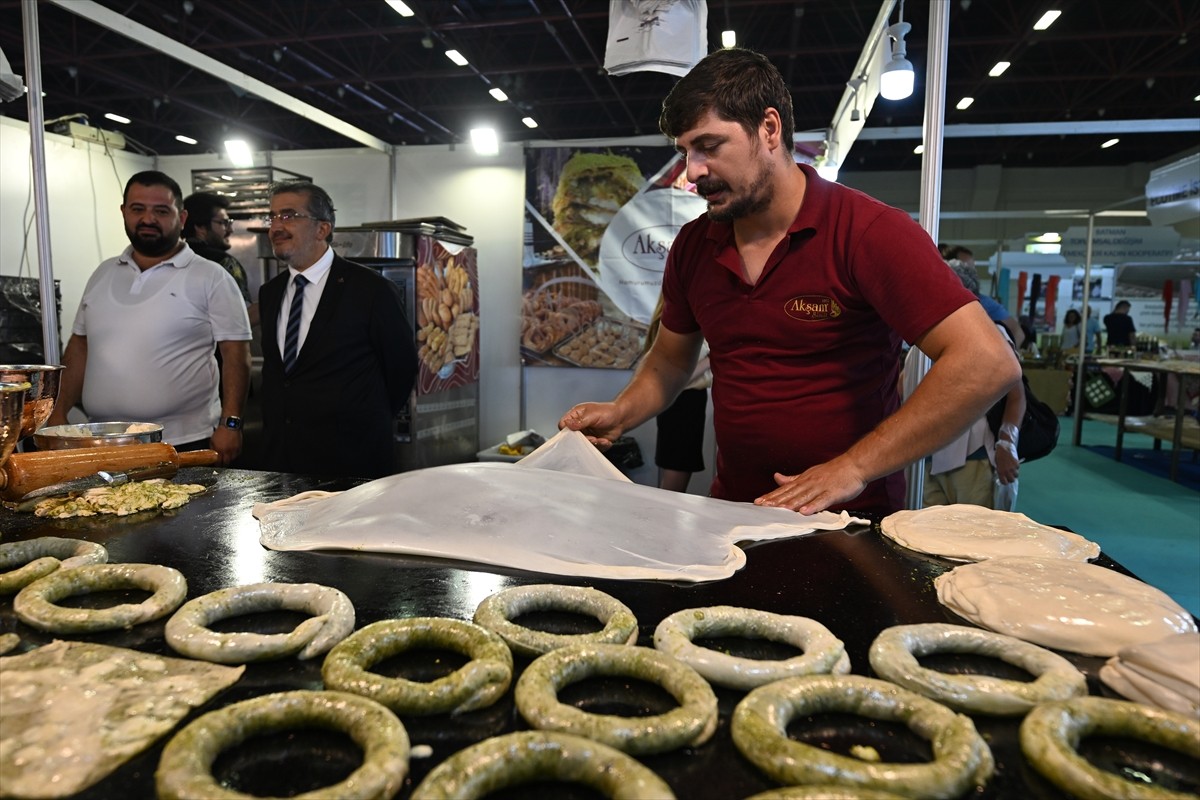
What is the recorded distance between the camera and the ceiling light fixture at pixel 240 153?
7267 mm

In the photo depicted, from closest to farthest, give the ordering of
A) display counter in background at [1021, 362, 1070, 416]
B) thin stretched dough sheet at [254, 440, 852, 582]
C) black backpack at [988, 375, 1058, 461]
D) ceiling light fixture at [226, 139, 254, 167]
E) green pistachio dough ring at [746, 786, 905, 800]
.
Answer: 1. green pistachio dough ring at [746, 786, 905, 800]
2. thin stretched dough sheet at [254, 440, 852, 582]
3. black backpack at [988, 375, 1058, 461]
4. ceiling light fixture at [226, 139, 254, 167]
5. display counter in background at [1021, 362, 1070, 416]

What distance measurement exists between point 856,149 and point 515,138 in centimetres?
625

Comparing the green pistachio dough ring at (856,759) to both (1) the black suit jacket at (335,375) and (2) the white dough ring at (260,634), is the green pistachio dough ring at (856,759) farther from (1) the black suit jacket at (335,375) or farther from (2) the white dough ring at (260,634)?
(1) the black suit jacket at (335,375)

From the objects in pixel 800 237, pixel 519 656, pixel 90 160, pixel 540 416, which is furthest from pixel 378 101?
pixel 519 656

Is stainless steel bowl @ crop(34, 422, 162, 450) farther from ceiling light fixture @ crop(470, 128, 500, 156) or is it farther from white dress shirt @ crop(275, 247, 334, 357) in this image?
ceiling light fixture @ crop(470, 128, 500, 156)

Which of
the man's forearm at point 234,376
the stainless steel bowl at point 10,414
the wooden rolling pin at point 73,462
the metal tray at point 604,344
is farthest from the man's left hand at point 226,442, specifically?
the metal tray at point 604,344

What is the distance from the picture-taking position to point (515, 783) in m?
0.83

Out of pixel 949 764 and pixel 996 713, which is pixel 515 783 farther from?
pixel 996 713

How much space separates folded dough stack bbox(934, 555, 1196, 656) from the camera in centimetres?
113

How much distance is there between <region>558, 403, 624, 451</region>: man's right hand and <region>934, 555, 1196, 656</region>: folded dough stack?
1.10 meters

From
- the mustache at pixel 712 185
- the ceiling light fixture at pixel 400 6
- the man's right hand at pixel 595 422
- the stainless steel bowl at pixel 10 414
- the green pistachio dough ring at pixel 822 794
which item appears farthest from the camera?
the ceiling light fixture at pixel 400 6

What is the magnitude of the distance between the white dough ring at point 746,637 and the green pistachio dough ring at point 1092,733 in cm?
26

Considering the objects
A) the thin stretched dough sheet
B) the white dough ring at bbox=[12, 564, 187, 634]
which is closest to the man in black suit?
the thin stretched dough sheet

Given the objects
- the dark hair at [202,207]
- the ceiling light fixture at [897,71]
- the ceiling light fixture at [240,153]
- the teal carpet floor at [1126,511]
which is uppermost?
the ceiling light fixture at [240,153]
